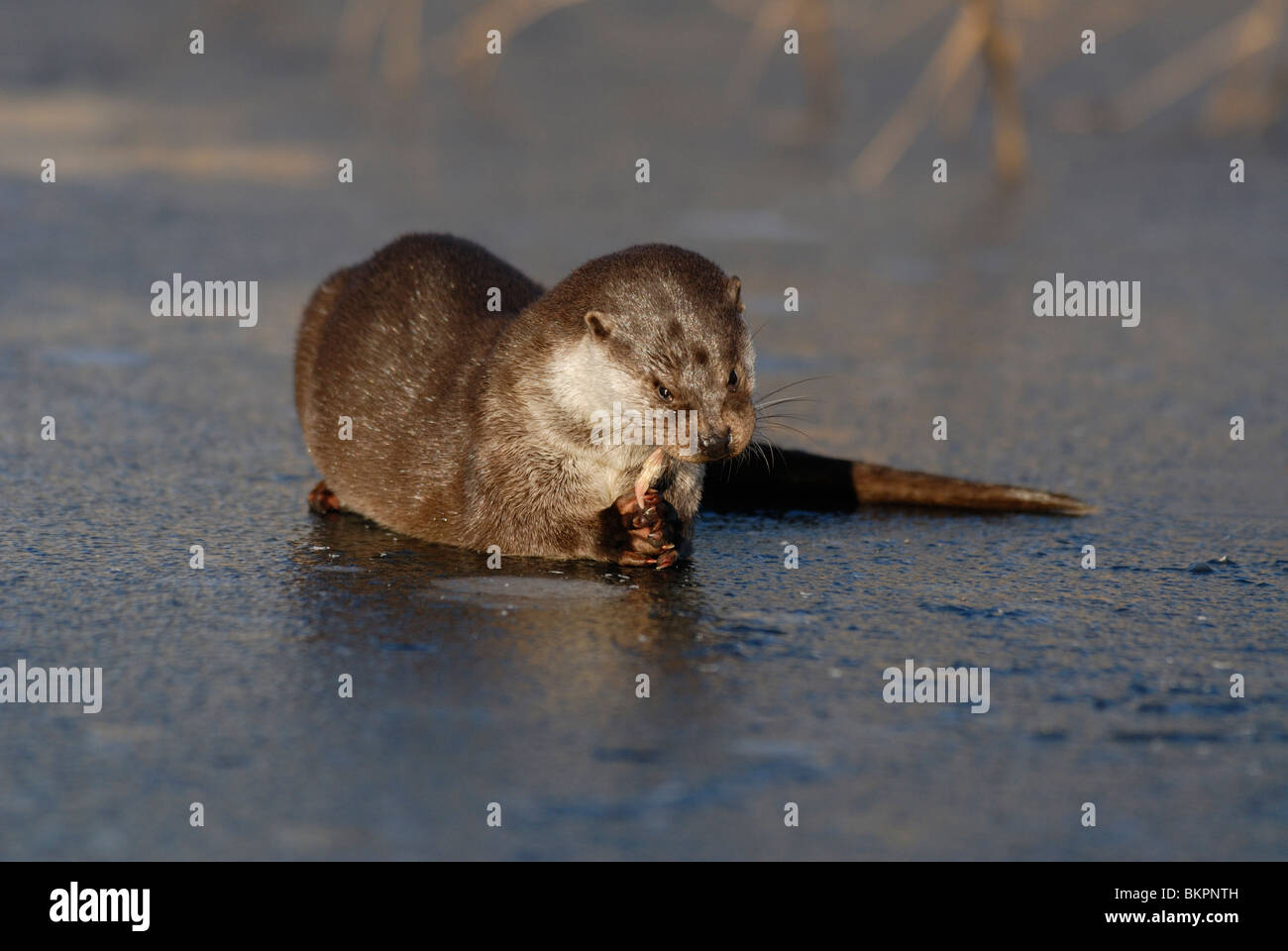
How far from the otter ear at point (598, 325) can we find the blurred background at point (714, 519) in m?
0.59

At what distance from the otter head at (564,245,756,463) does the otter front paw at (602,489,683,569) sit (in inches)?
6.0

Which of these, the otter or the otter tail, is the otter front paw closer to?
the otter

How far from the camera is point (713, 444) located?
383 centimetres

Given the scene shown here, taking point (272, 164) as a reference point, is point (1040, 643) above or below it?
below

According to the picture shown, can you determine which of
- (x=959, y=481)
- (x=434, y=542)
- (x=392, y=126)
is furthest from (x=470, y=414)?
(x=392, y=126)

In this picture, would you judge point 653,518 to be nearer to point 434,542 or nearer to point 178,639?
point 434,542

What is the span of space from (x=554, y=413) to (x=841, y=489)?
1005mm

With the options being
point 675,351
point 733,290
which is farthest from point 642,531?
point 733,290

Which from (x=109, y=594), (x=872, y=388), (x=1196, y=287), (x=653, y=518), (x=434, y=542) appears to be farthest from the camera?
(x=1196, y=287)

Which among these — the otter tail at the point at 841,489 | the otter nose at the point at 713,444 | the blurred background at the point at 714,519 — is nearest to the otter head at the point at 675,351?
the otter nose at the point at 713,444

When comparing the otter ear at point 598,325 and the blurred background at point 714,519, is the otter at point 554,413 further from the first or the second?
the blurred background at point 714,519

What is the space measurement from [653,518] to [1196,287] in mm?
4479

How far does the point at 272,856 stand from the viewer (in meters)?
2.46

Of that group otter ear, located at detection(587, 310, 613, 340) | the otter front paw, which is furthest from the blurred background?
otter ear, located at detection(587, 310, 613, 340)
